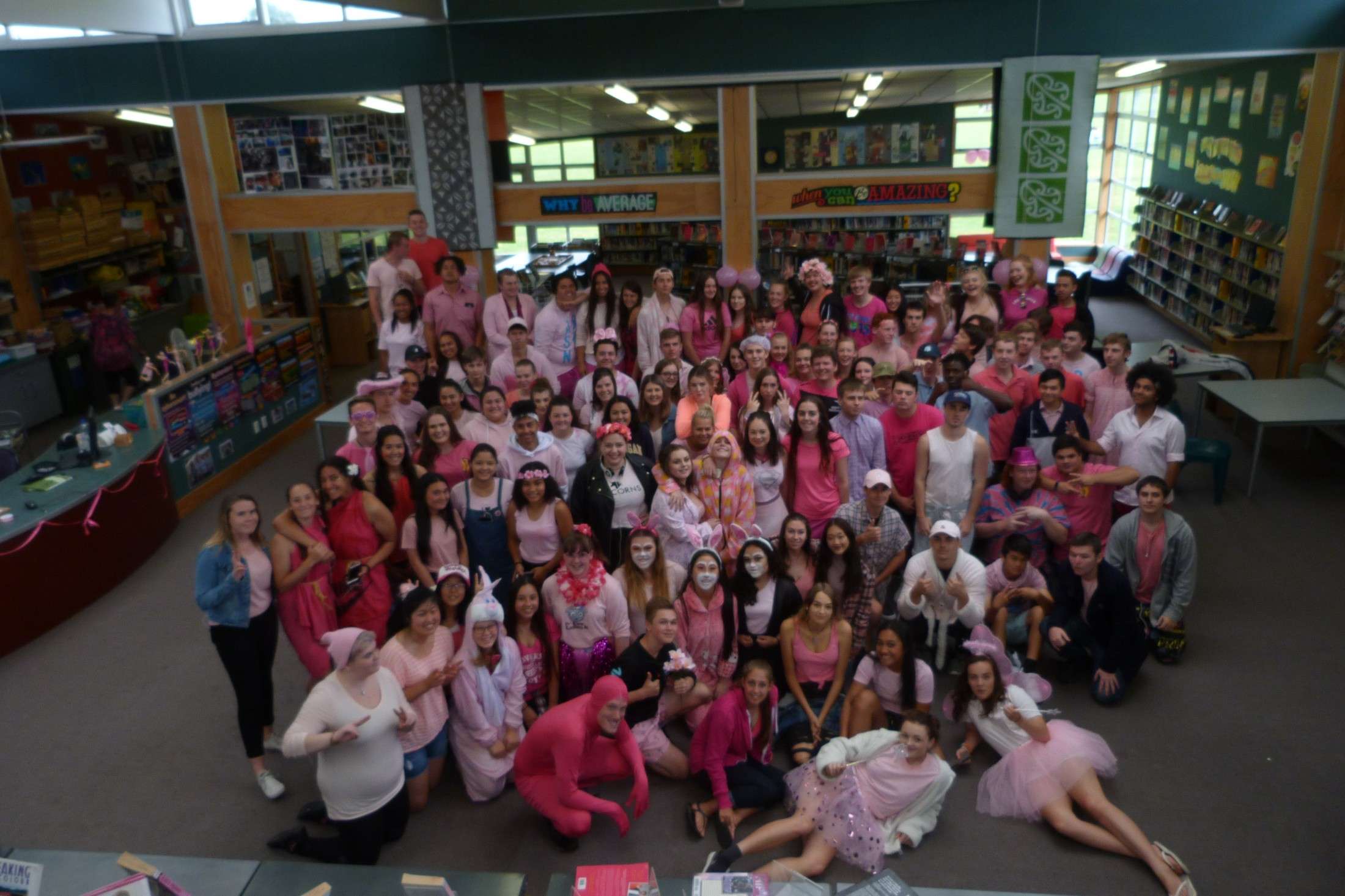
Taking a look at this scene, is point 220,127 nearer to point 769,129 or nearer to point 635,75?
point 635,75

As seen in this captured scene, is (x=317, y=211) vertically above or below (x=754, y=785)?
above

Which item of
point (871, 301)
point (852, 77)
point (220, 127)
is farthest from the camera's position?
point (852, 77)

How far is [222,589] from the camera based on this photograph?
451 centimetres

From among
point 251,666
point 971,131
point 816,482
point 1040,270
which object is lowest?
point 251,666

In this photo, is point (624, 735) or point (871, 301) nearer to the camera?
point (624, 735)

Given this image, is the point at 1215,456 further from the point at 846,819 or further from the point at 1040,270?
the point at 846,819

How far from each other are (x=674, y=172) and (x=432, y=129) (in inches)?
95.0

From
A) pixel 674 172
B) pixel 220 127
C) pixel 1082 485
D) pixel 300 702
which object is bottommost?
pixel 300 702

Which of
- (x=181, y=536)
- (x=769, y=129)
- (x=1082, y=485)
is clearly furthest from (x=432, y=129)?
(x=769, y=129)

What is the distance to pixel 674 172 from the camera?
9695mm

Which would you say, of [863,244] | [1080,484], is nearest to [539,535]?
[1080,484]

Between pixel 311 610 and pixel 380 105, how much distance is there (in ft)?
31.6

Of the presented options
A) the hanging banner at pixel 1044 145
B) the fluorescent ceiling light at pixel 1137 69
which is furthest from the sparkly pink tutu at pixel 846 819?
the fluorescent ceiling light at pixel 1137 69

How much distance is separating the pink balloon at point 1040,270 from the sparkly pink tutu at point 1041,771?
14.3ft
